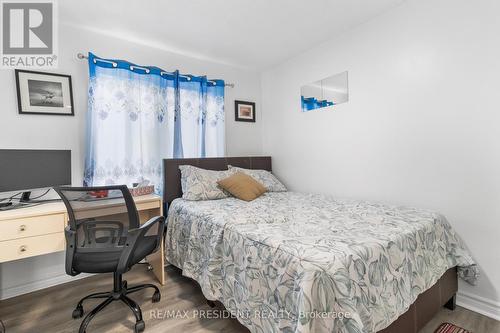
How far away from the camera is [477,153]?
72.7 inches

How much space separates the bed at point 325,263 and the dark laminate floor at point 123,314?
0.67ft

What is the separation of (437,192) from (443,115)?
2.03 feet

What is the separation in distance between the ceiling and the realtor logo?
0.48ft

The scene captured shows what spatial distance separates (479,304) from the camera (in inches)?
73.2

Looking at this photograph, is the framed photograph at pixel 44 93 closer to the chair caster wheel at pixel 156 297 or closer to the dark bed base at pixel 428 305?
the chair caster wheel at pixel 156 297

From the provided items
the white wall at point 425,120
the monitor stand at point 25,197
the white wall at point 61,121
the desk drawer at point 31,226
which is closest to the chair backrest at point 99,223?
the desk drawer at point 31,226

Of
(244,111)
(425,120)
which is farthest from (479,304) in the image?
(244,111)

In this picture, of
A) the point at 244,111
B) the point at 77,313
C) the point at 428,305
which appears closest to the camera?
the point at 428,305

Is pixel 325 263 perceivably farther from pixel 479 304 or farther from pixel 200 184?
pixel 200 184

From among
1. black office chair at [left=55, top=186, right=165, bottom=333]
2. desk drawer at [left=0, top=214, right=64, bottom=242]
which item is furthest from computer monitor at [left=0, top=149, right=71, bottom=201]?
black office chair at [left=55, top=186, right=165, bottom=333]

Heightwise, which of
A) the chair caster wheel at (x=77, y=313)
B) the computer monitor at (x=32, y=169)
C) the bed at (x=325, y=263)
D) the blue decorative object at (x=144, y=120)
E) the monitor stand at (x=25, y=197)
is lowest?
the chair caster wheel at (x=77, y=313)

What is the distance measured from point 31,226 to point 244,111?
2671 millimetres

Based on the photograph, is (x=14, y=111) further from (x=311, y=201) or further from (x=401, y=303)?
(x=401, y=303)

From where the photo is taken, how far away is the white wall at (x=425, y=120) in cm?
181
